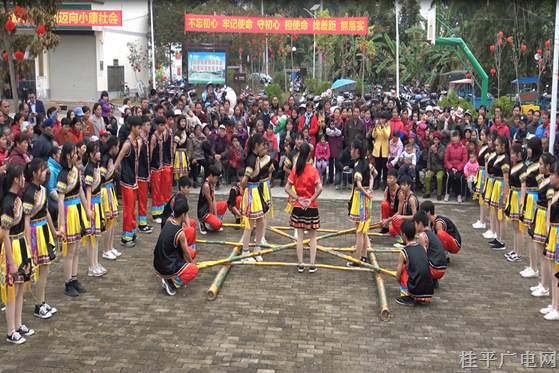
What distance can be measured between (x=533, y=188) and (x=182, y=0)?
34.1 metres

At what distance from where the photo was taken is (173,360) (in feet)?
18.0

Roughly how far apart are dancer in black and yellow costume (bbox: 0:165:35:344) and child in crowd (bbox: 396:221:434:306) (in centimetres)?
395

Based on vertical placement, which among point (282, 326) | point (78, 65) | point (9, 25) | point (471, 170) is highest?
point (78, 65)

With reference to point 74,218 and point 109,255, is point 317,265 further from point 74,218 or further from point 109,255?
point 74,218

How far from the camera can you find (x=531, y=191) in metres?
7.76

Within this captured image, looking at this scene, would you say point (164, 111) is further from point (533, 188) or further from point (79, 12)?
point (79, 12)

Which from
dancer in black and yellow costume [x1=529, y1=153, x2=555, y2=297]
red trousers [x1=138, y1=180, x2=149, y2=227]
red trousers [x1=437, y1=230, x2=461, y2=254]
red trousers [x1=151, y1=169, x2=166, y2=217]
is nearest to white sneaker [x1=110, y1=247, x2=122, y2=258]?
red trousers [x1=138, y1=180, x2=149, y2=227]

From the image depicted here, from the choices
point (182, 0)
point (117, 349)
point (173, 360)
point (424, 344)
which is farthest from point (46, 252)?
point (182, 0)

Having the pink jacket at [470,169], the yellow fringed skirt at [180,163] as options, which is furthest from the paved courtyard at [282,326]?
the pink jacket at [470,169]

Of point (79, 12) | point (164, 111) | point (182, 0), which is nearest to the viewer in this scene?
point (164, 111)

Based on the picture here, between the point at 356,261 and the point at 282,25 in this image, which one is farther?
the point at 282,25

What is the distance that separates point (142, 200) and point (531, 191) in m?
5.60

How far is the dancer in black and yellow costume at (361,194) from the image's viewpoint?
7992 millimetres

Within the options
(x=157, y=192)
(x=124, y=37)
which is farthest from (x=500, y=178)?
(x=124, y=37)
